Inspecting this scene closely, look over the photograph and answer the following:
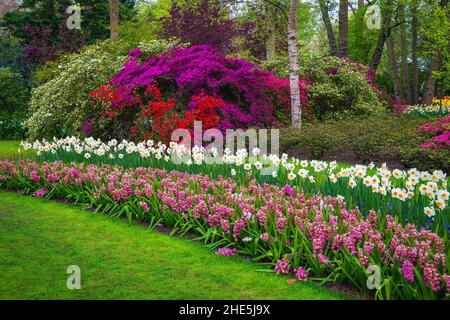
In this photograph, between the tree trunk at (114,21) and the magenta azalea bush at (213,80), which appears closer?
the magenta azalea bush at (213,80)

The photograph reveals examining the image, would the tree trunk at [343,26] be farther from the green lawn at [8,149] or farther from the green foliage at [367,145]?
the green lawn at [8,149]

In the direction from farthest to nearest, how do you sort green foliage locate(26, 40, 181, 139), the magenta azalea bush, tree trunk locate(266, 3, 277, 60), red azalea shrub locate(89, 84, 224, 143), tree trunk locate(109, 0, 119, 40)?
tree trunk locate(266, 3, 277, 60)
tree trunk locate(109, 0, 119, 40)
green foliage locate(26, 40, 181, 139)
the magenta azalea bush
red azalea shrub locate(89, 84, 224, 143)

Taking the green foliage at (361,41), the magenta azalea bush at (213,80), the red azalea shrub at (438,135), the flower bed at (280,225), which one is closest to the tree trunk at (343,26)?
the green foliage at (361,41)

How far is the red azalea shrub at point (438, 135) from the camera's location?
9211mm

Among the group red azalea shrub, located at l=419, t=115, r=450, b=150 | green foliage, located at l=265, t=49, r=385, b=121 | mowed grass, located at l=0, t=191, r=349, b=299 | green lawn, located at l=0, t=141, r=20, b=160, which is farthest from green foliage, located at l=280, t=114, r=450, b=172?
green lawn, located at l=0, t=141, r=20, b=160

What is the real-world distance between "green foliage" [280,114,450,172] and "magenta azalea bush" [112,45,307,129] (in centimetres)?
100

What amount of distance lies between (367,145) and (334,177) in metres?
4.48

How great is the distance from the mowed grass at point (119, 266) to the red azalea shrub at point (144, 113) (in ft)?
14.4

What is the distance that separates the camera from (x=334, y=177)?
5949mm

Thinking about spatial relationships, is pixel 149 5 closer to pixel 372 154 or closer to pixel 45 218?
pixel 372 154

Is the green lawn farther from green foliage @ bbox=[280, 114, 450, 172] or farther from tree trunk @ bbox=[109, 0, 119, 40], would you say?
green foliage @ bbox=[280, 114, 450, 172]

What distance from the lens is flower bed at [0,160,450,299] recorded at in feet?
12.9
